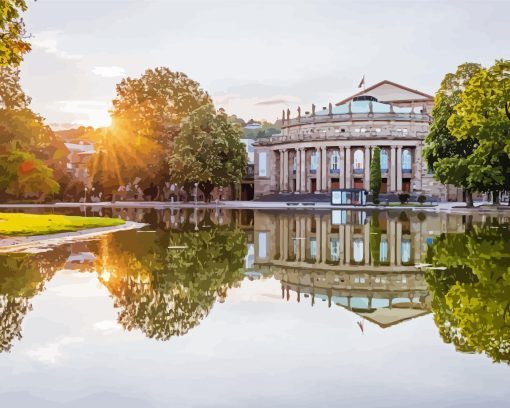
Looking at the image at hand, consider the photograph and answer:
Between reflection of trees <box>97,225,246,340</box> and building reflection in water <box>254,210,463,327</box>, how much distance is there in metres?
1.48

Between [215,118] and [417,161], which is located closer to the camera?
[215,118]

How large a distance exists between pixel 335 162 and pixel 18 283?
10821 cm

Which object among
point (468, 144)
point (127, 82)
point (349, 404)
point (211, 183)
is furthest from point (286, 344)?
point (127, 82)

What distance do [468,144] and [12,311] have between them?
6517 centimetres

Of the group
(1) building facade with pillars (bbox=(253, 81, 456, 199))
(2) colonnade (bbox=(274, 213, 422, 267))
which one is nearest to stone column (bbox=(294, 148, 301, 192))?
(1) building facade with pillars (bbox=(253, 81, 456, 199))

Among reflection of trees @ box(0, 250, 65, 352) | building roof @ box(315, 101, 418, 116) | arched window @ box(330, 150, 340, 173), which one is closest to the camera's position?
reflection of trees @ box(0, 250, 65, 352)

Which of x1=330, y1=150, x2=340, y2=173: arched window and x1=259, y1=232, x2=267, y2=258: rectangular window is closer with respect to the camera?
x1=259, y1=232, x2=267, y2=258: rectangular window

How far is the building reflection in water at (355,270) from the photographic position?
47.3 ft

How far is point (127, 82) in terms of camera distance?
109 m

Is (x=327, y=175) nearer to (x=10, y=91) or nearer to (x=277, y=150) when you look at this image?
(x=277, y=150)

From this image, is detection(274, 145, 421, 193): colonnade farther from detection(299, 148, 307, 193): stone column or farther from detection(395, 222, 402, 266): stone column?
detection(395, 222, 402, 266): stone column

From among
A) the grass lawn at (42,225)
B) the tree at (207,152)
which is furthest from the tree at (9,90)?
the grass lawn at (42,225)

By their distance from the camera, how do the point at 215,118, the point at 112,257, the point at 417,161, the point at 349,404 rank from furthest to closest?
1. the point at 417,161
2. the point at 215,118
3. the point at 112,257
4. the point at 349,404

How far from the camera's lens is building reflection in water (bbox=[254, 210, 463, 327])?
47.3 feet
